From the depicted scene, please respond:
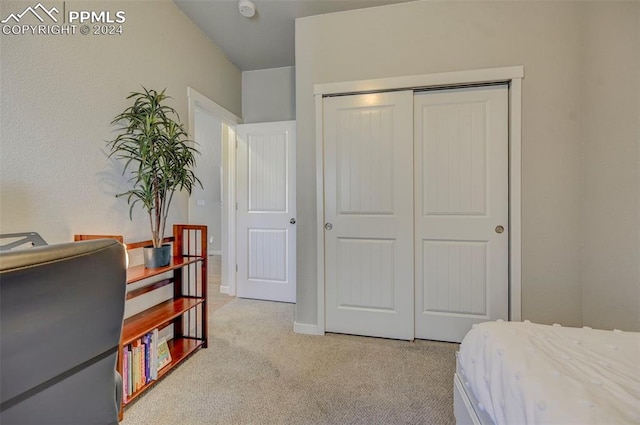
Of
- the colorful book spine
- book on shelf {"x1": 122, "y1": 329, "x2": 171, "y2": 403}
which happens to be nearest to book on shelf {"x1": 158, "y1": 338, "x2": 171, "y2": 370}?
book on shelf {"x1": 122, "y1": 329, "x2": 171, "y2": 403}

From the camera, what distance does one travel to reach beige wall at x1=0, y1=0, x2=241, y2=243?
1.30 meters

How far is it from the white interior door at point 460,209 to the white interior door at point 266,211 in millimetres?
1412

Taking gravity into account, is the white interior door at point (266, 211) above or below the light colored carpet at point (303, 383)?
above

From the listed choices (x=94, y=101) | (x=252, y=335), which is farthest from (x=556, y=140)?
(x=94, y=101)

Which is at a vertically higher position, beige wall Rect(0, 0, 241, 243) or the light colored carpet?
beige wall Rect(0, 0, 241, 243)

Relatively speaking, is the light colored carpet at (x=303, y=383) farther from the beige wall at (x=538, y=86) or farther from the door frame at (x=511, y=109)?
the beige wall at (x=538, y=86)

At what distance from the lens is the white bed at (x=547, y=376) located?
2.34 feet

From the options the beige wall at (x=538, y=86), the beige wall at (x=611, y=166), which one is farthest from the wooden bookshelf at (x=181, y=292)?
the beige wall at (x=611, y=166)

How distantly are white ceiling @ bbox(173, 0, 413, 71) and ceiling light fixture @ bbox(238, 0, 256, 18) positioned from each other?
0.14ft

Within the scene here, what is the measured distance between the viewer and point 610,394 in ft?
2.47

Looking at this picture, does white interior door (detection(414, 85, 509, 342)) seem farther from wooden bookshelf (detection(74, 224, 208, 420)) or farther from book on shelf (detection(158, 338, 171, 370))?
book on shelf (detection(158, 338, 171, 370))

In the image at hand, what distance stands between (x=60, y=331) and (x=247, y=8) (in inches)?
99.7

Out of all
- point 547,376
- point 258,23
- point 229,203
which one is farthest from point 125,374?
point 258,23

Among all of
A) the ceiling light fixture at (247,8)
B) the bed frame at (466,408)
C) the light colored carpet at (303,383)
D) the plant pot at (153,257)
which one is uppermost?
the ceiling light fixture at (247,8)
